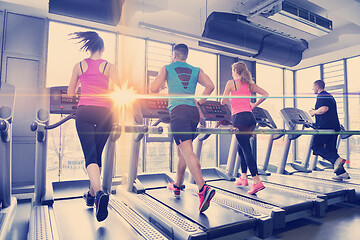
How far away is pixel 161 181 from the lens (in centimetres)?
370

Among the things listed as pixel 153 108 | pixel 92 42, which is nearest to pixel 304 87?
pixel 153 108

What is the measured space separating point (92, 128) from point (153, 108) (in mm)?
1116

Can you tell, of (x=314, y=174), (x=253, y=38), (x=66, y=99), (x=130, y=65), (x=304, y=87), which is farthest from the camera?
(x=304, y=87)

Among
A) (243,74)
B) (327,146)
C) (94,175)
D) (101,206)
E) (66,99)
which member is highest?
(243,74)

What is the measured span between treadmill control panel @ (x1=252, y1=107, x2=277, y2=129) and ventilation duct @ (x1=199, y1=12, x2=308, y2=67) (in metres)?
1.28

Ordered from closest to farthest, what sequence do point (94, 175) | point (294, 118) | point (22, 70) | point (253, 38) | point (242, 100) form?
point (94, 175) < point (242, 100) < point (22, 70) < point (294, 118) < point (253, 38)

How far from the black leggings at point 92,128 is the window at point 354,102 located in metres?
6.50

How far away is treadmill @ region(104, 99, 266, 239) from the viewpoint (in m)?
1.94

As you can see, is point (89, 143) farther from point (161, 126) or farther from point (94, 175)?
point (161, 126)

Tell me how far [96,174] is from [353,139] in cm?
680

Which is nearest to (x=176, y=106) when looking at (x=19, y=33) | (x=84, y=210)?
(x=84, y=210)

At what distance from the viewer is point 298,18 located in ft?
14.0

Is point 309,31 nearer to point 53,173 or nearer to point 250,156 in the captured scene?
point 250,156

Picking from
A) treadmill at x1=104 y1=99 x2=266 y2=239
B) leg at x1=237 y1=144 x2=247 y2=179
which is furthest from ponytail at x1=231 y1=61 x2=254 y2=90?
treadmill at x1=104 y1=99 x2=266 y2=239
